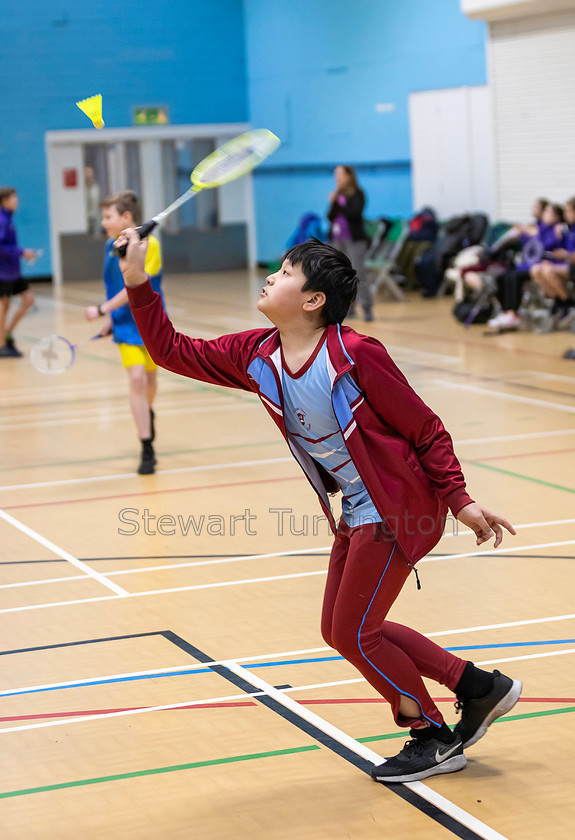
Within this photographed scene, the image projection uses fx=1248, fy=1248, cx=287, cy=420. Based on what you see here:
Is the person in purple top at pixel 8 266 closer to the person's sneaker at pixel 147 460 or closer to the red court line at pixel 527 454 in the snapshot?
the person's sneaker at pixel 147 460

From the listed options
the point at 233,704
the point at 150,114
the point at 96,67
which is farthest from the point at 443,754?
the point at 150,114

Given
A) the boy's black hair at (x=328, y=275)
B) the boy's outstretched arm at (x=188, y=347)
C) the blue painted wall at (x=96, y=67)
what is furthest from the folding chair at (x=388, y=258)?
the boy's black hair at (x=328, y=275)

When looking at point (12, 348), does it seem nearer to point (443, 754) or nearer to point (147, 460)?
point (147, 460)

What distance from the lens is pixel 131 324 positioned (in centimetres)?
801

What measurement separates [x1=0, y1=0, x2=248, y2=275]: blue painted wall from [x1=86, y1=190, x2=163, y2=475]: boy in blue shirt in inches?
663

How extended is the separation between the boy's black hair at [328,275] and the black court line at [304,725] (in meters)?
1.38

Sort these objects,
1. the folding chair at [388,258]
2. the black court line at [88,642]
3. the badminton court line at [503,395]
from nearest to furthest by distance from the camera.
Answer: the black court line at [88,642], the badminton court line at [503,395], the folding chair at [388,258]

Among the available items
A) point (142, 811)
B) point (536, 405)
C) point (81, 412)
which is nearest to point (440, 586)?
point (142, 811)

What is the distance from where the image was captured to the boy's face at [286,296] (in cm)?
355

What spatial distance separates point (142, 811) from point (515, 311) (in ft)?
39.9

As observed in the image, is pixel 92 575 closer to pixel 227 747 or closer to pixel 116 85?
pixel 227 747

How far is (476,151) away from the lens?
65.0 feet

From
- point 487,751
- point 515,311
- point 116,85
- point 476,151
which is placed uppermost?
point 116,85

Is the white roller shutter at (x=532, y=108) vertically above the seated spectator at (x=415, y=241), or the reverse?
the white roller shutter at (x=532, y=108)
